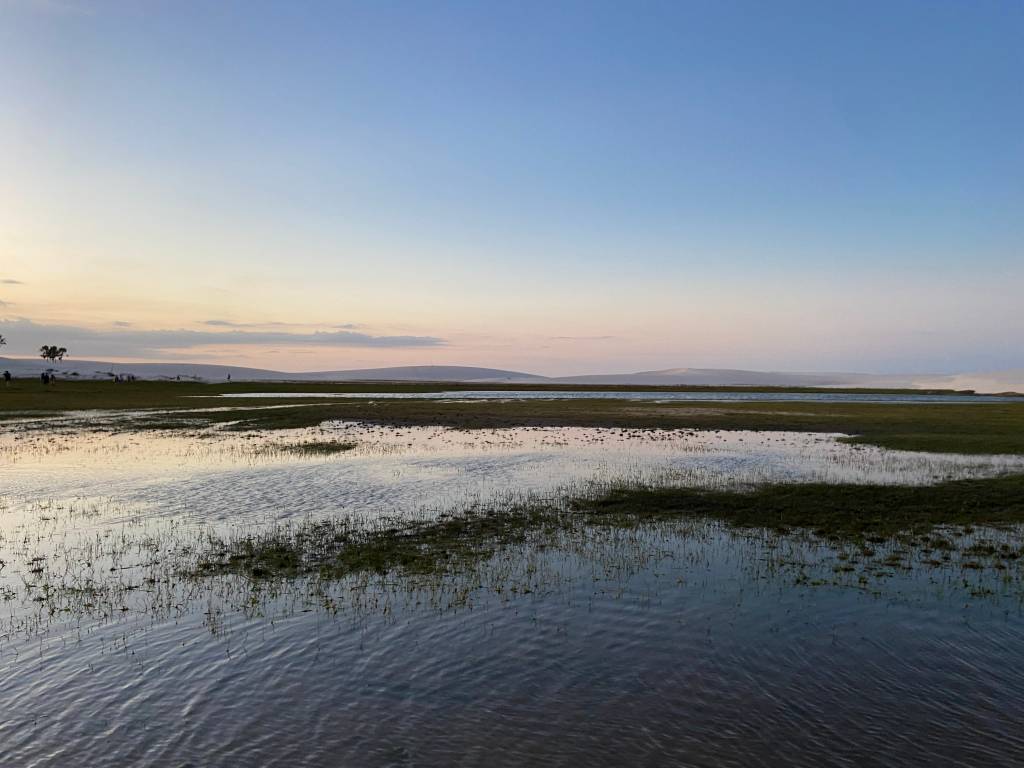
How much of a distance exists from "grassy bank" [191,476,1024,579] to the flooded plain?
21.9 inches

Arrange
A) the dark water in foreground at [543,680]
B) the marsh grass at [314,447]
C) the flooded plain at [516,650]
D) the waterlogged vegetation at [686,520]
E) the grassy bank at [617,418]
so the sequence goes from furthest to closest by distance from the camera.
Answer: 1. the grassy bank at [617,418]
2. the marsh grass at [314,447]
3. the waterlogged vegetation at [686,520]
4. the flooded plain at [516,650]
5. the dark water in foreground at [543,680]

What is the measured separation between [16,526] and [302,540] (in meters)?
9.78

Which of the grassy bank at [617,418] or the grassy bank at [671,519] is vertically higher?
the grassy bank at [617,418]

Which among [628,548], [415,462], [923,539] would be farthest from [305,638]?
[415,462]

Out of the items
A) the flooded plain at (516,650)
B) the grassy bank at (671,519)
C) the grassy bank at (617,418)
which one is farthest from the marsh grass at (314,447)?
the grassy bank at (671,519)

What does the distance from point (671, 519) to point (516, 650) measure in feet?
37.2

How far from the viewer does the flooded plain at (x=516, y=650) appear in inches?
348

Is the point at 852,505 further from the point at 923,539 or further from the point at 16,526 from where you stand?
the point at 16,526

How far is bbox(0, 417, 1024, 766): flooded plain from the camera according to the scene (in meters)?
8.84

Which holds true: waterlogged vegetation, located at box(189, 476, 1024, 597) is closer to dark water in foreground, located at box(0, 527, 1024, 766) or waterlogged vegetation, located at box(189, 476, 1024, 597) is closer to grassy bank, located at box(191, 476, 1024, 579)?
grassy bank, located at box(191, 476, 1024, 579)

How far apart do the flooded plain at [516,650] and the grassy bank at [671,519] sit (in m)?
0.56

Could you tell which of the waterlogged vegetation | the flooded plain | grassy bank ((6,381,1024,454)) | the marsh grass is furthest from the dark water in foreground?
grassy bank ((6,381,1024,454))

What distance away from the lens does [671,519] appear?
2175 centimetres

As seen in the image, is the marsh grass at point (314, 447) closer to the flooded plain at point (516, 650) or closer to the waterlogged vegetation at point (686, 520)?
the flooded plain at point (516, 650)
